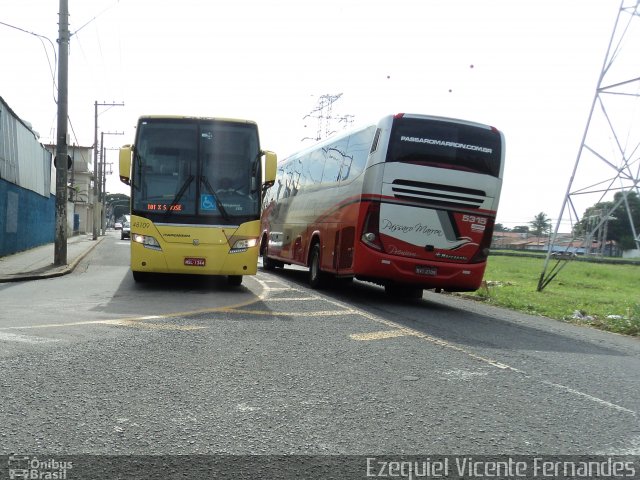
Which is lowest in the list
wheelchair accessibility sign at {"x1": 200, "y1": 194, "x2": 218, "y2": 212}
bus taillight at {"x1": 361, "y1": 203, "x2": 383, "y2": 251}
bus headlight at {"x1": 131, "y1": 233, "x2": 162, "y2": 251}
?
bus headlight at {"x1": 131, "y1": 233, "x2": 162, "y2": 251}

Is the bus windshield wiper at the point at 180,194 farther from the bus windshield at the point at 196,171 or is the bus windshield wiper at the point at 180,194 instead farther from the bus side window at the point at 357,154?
the bus side window at the point at 357,154

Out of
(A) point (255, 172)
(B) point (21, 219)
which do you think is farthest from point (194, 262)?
(B) point (21, 219)

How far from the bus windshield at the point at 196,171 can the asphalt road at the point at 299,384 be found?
2795 millimetres

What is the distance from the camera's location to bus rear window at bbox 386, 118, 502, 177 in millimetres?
10945

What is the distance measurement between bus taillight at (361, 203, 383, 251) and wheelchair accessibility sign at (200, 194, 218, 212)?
2.99m

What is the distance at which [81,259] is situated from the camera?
21641mm

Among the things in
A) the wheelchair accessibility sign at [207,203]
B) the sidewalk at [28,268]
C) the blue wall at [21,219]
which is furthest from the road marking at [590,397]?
the blue wall at [21,219]

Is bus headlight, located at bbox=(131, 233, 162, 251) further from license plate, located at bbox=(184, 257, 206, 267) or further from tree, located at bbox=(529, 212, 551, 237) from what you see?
tree, located at bbox=(529, 212, 551, 237)

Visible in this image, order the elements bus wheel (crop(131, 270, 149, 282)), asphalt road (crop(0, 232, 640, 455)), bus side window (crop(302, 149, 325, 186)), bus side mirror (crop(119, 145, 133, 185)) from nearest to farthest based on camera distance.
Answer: asphalt road (crop(0, 232, 640, 455)), bus side mirror (crop(119, 145, 133, 185)), bus wheel (crop(131, 270, 149, 282)), bus side window (crop(302, 149, 325, 186))

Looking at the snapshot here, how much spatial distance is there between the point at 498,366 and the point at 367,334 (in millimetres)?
1884

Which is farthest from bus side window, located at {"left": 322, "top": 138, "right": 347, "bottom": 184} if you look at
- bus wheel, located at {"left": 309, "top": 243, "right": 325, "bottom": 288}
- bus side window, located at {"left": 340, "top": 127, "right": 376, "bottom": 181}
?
bus wheel, located at {"left": 309, "top": 243, "right": 325, "bottom": 288}

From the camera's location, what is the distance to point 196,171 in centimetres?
1188

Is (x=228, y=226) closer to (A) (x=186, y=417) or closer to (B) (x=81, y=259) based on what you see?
(A) (x=186, y=417)

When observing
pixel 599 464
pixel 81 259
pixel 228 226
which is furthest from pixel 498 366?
pixel 81 259
